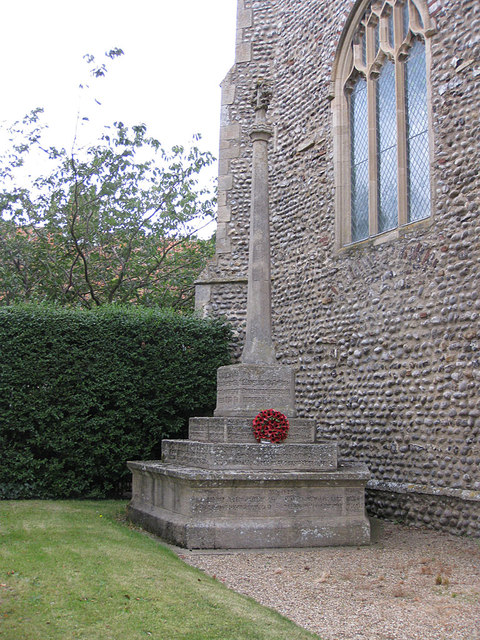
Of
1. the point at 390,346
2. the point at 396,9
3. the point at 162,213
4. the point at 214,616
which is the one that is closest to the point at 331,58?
the point at 396,9

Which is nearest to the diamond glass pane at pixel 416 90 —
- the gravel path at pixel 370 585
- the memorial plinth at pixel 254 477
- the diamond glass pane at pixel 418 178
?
the diamond glass pane at pixel 418 178

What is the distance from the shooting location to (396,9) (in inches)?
442

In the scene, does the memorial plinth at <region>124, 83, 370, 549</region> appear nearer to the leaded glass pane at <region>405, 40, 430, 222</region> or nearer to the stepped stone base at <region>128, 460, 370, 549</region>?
the stepped stone base at <region>128, 460, 370, 549</region>

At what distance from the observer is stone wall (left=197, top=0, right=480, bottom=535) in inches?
360

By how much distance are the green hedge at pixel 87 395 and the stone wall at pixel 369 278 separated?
201 centimetres

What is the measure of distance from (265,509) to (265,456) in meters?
0.64

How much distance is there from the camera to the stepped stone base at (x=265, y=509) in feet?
24.6

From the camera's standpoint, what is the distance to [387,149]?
11555 mm

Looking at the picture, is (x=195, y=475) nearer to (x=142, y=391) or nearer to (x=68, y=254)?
(x=142, y=391)

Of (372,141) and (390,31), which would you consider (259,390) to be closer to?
(372,141)

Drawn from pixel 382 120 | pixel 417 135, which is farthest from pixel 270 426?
pixel 382 120

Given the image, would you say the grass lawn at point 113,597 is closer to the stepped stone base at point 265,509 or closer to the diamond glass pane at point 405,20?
the stepped stone base at point 265,509

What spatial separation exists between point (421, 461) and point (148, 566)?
16.4ft

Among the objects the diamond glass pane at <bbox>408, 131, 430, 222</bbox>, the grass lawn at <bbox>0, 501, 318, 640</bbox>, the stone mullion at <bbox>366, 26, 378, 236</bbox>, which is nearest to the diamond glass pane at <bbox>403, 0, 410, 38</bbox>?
the stone mullion at <bbox>366, 26, 378, 236</bbox>
